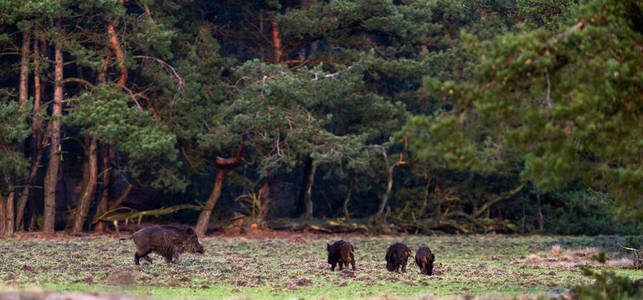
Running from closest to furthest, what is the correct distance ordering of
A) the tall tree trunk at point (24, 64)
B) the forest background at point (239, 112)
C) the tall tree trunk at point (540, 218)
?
the forest background at point (239, 112) → the tall tree trunk at point (24, 64) → the tall tree trunk at point (540, 218)

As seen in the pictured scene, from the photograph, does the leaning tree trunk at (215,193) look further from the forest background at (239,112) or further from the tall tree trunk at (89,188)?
the tall tree trunk at (89,188)

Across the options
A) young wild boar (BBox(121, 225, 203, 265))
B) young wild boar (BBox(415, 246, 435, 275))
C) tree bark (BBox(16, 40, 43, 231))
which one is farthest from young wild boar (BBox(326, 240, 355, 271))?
tree bark (BBox(16, 40, 43, 231))

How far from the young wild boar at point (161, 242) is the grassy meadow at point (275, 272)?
0.89 feet

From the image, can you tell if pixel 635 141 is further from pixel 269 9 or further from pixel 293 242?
pixel 269 9

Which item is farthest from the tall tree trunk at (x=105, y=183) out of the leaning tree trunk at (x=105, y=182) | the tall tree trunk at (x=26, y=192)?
the tall tree trunk at (x=26, y=192)

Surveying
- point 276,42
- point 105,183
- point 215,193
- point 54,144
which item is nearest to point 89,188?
point 105,183

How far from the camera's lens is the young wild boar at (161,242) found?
54.1ft

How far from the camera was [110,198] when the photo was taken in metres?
34.1

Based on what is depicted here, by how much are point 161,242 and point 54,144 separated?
1456 centimetres

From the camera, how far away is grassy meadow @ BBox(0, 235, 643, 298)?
1258 cm

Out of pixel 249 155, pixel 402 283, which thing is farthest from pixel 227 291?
A: pixel 249 155

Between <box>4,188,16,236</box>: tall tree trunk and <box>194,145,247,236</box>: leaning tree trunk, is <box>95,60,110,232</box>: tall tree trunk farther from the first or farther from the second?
<box>194,145,247,236</box>: leaning tree trunk

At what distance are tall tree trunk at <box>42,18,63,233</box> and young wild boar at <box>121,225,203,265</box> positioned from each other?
12814 millimetres

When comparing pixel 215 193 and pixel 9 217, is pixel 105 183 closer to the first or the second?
pixel 9 217
